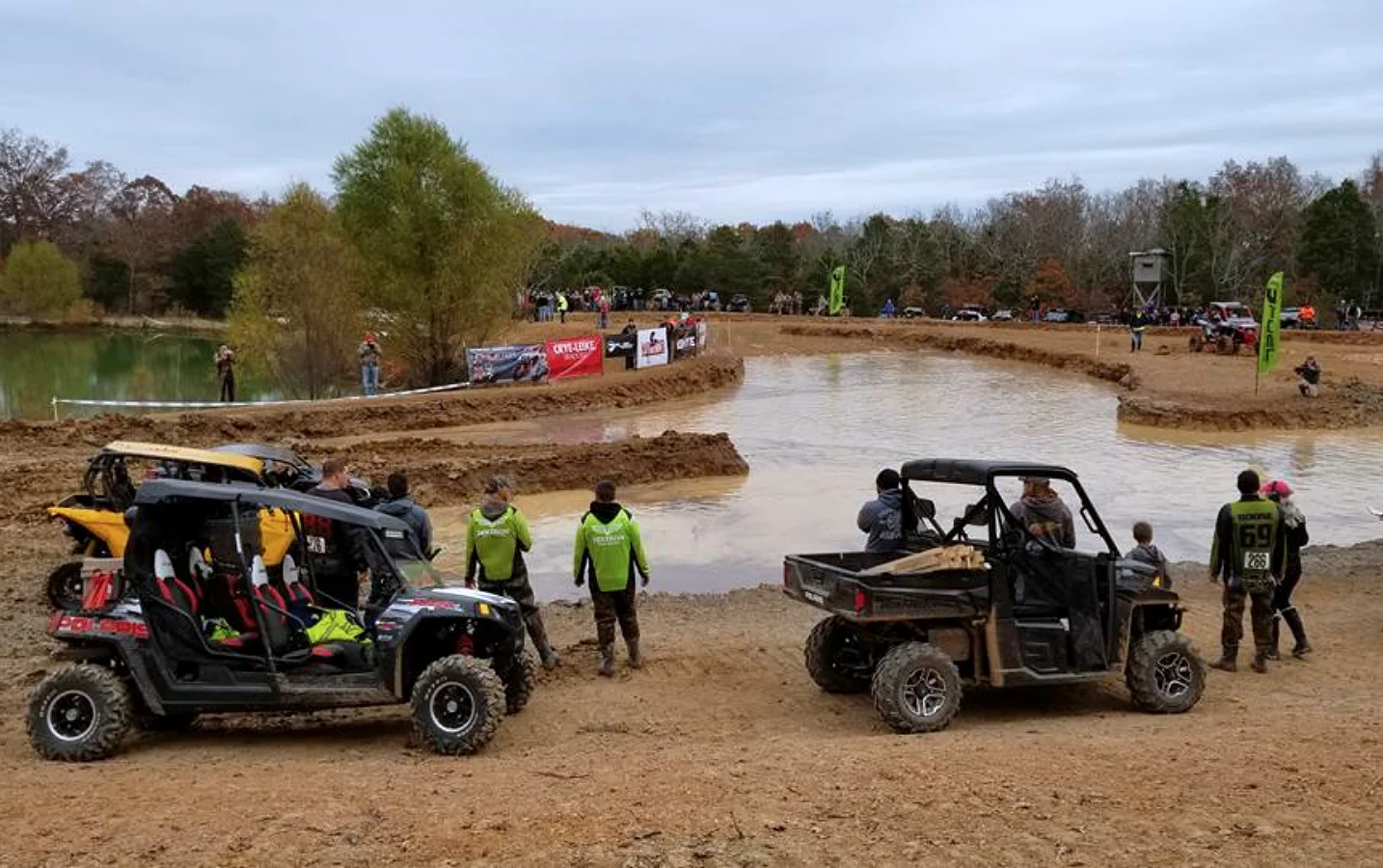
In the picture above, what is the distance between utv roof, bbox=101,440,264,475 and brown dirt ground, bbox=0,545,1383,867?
6.95ft

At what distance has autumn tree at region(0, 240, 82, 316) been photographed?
3014 inches

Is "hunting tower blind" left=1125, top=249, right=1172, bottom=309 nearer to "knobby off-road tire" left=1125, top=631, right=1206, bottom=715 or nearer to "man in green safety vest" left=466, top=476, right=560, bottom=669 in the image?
"knobby off-road tire" left=1125, top=631, right=1206, bottom=715

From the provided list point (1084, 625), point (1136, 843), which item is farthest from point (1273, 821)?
point (1084, 625)

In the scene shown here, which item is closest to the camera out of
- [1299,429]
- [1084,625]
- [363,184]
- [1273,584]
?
[1084,625]

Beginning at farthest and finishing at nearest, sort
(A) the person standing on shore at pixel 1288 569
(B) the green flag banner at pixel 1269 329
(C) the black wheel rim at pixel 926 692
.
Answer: (B) the green flag banner at pixel 1269 329
(A) the person standing on shore at pixel 1288 569
(C) the black wheel rim at pixel 926 692

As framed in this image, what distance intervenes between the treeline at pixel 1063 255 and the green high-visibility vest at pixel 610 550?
62.3 meters

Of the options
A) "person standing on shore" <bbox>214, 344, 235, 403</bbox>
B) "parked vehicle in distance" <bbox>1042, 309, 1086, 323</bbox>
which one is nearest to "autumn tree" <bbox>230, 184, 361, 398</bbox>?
"person standing on shore" <bbox>214, 344, 235, 403</bbox>

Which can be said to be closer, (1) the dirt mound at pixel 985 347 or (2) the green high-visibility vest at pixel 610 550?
(2) the green high-visibility vest at pixel 610 550

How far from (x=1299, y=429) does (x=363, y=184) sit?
2837 cm

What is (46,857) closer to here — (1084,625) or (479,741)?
(479,741)

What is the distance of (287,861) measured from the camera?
5.20 meters

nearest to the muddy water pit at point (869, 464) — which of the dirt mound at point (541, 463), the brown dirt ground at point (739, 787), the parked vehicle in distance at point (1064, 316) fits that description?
the dirt mound at point (541, 463)

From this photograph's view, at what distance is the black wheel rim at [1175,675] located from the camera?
27.9 ft

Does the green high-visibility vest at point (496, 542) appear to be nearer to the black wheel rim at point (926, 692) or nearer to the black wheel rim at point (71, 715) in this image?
the black wheel rim at point (71, 715)
